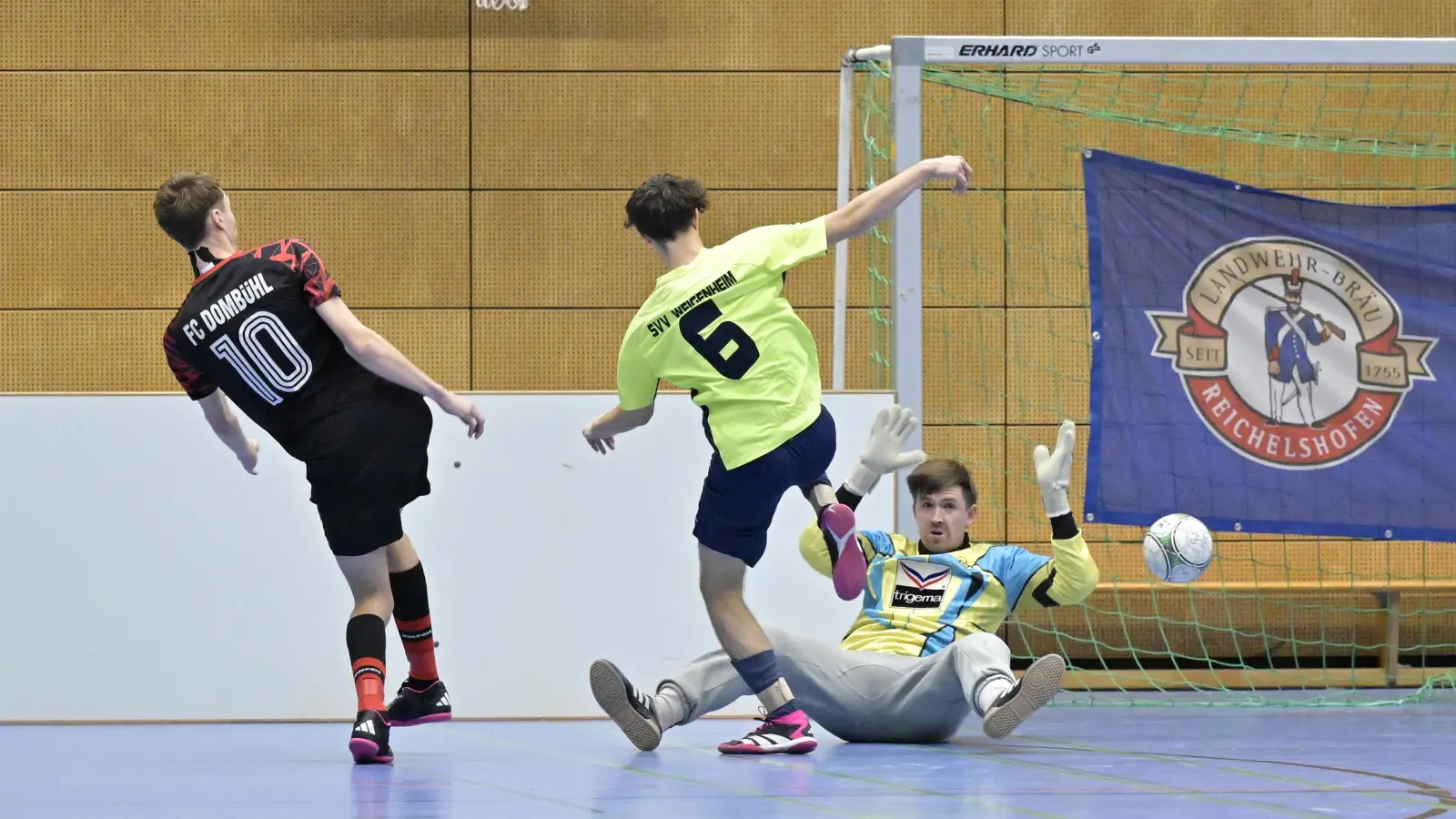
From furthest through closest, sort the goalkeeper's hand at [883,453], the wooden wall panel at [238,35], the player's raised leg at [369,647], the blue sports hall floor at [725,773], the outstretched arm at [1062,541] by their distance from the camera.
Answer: the wooden wall panel at [238,35] < the goalkeeper's hand at [883,453] < the outstretched arm at [1062,541] < the player's raised leg at [369,647] < the blue sports hall floor at [725,773]

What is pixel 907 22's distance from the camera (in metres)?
7.35

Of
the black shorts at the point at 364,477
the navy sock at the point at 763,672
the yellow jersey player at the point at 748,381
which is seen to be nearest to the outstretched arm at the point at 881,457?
the yellow jersey player at the point at 748,381

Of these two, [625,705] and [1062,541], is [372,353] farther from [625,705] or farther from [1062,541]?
[1062,541]

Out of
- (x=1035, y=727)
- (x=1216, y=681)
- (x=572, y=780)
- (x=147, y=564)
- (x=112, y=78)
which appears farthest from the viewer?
(x=112, y=78)

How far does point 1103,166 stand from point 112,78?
442 centimetres

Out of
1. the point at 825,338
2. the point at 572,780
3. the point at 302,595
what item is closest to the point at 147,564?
the point at 302,595

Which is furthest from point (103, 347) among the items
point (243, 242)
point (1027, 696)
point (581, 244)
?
point (1027, 696)

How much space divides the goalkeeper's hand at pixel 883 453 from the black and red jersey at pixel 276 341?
132cm

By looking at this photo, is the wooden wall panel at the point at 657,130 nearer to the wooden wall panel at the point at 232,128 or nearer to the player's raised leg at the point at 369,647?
the wooden wall panel at the point at 232,128

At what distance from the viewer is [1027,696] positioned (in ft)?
12.5

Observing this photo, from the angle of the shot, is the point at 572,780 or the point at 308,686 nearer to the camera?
the point at 572,780

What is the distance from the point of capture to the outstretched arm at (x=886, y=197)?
4.01 meters

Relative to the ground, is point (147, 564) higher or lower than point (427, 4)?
lower

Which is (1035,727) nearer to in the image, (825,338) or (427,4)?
(825,338)
